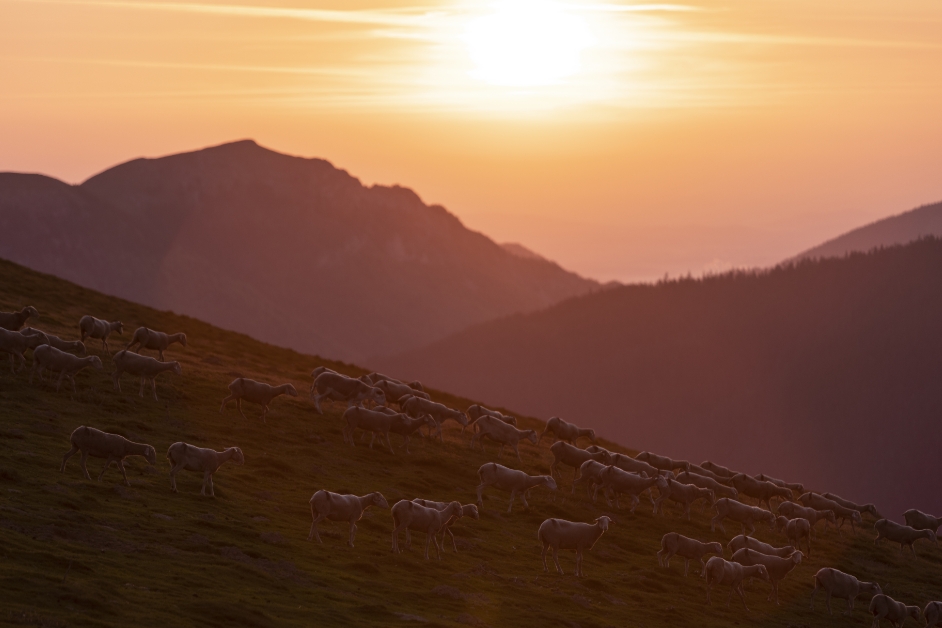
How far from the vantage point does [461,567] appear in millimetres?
37625

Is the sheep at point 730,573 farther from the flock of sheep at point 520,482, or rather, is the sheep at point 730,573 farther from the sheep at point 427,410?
the sheep at point 427,410

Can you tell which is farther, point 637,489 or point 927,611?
point 637,489

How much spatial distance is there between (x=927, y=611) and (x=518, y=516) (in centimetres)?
1702

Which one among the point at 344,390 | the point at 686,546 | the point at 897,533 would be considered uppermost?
the point at 344,390

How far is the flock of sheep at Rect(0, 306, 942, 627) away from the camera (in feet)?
123

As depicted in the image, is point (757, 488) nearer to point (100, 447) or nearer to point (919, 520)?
point (919, 520)

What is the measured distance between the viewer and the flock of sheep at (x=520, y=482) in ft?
123

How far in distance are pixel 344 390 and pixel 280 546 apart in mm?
24345

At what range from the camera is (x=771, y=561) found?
43.0m

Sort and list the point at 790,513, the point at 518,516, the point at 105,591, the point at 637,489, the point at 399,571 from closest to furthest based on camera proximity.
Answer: the point at 105,591 → the point at 399,571 → the point at 518,516 → the point at 637,489 → the point at 790,513

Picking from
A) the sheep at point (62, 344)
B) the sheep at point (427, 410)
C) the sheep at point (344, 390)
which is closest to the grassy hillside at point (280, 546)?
the sheep at point (344, 390)

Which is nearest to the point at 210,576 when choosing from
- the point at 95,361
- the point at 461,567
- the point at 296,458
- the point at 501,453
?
the point at 461,567

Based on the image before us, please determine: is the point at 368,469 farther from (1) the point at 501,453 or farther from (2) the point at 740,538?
(2) the point at 740,538

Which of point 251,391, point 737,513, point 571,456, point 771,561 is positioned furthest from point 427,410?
point 771,561
